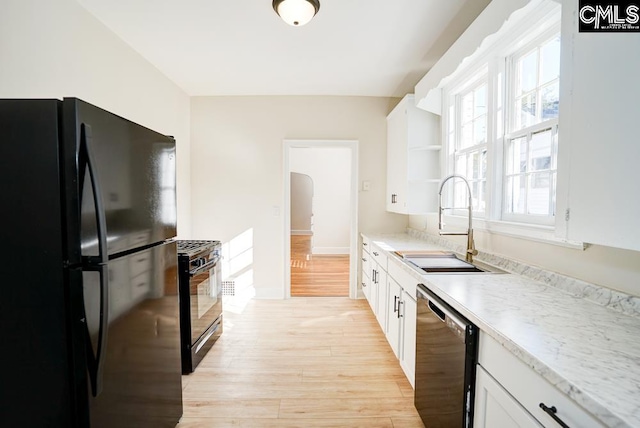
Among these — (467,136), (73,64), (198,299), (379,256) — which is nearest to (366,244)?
(379,256)

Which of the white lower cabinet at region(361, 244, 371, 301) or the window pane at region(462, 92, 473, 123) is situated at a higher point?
the window pane at region(462, 92, 473, 123)

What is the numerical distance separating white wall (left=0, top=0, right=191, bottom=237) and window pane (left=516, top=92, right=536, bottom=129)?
9.51 ft

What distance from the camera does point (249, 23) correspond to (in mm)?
2207

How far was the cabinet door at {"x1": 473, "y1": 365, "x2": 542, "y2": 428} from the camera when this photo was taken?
0.89 meters

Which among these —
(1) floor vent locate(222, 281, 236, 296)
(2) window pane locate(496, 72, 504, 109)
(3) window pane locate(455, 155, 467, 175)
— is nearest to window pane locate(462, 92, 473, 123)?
(3) window pane locate(455, 155, 467, 175)

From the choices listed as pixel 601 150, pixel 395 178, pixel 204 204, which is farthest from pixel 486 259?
pixel 204 204

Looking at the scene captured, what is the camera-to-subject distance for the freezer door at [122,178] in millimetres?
1002

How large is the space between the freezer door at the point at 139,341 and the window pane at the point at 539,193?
2.10m

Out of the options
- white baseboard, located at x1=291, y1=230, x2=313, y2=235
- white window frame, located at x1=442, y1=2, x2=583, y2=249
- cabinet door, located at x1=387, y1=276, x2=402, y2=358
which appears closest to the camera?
white window frame, located at x1=442, y1=2, x2=583, y2=249

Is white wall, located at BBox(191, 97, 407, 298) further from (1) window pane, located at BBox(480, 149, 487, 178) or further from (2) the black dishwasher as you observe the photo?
(2) the black dishwasher

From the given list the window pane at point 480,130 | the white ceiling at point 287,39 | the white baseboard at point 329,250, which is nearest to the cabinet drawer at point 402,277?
the window pane at point 480,130

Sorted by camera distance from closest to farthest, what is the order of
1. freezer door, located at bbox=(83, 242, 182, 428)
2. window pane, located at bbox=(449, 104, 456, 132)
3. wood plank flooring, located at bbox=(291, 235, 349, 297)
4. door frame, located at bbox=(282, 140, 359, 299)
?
freezer door, located at bbox=(83, 242, 182, 428)
window pane, located at bbox=(449, 104, 456, 132)
door frame, located at bbox=(282, 140, 359, 299)
wood plank flooring, located at bbox=(291, 235, 349, 297)

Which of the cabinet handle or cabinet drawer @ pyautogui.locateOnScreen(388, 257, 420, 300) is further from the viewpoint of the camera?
cabinet drawer @ pyautogui.locateOnScreen(388, 257, 420, 300)

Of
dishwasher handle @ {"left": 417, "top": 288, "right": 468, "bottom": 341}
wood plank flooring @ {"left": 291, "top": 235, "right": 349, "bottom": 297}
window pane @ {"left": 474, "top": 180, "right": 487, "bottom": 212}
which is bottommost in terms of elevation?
wood plank flooring @ {"left": 291, "top": 235, "right": 349, "bottom": 297}
